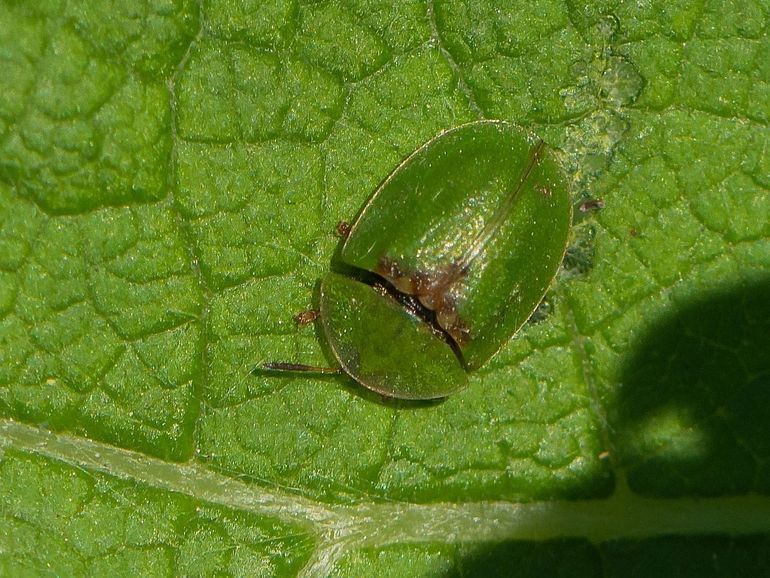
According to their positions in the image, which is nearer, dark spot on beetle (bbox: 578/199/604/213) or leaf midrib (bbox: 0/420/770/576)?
leaf midrib (bbox: 0/420/770/576)

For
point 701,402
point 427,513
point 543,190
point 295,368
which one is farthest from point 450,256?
point 701,402

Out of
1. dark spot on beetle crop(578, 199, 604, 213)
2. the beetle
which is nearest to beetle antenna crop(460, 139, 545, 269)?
the beetle

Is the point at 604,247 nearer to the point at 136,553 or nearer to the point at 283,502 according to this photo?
the point at 283,502

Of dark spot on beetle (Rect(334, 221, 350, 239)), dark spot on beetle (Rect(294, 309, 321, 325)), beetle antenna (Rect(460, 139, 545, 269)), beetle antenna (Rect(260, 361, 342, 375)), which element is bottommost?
beetle antenna (Rect(260, 361, 342, 375))

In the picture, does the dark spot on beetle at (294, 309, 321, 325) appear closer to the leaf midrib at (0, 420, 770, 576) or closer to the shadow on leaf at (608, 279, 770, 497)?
the leaf midrib at (0, 420, 770, 576)

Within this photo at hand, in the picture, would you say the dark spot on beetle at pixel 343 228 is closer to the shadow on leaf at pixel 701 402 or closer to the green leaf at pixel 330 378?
the green leaf at pixel 330 378

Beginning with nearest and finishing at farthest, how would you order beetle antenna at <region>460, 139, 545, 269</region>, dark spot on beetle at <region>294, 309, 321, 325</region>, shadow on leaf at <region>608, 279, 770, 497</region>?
beetle antenna at <region>460, 139, 545, 269</region>
shadow on leaf at <region>608, 279, 770, 497</region>
dark spot on beetle at <region>294, 309, 321, 325</region>

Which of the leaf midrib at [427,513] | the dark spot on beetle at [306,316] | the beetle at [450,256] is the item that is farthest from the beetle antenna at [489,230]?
the leaf midrib at [427,513]
